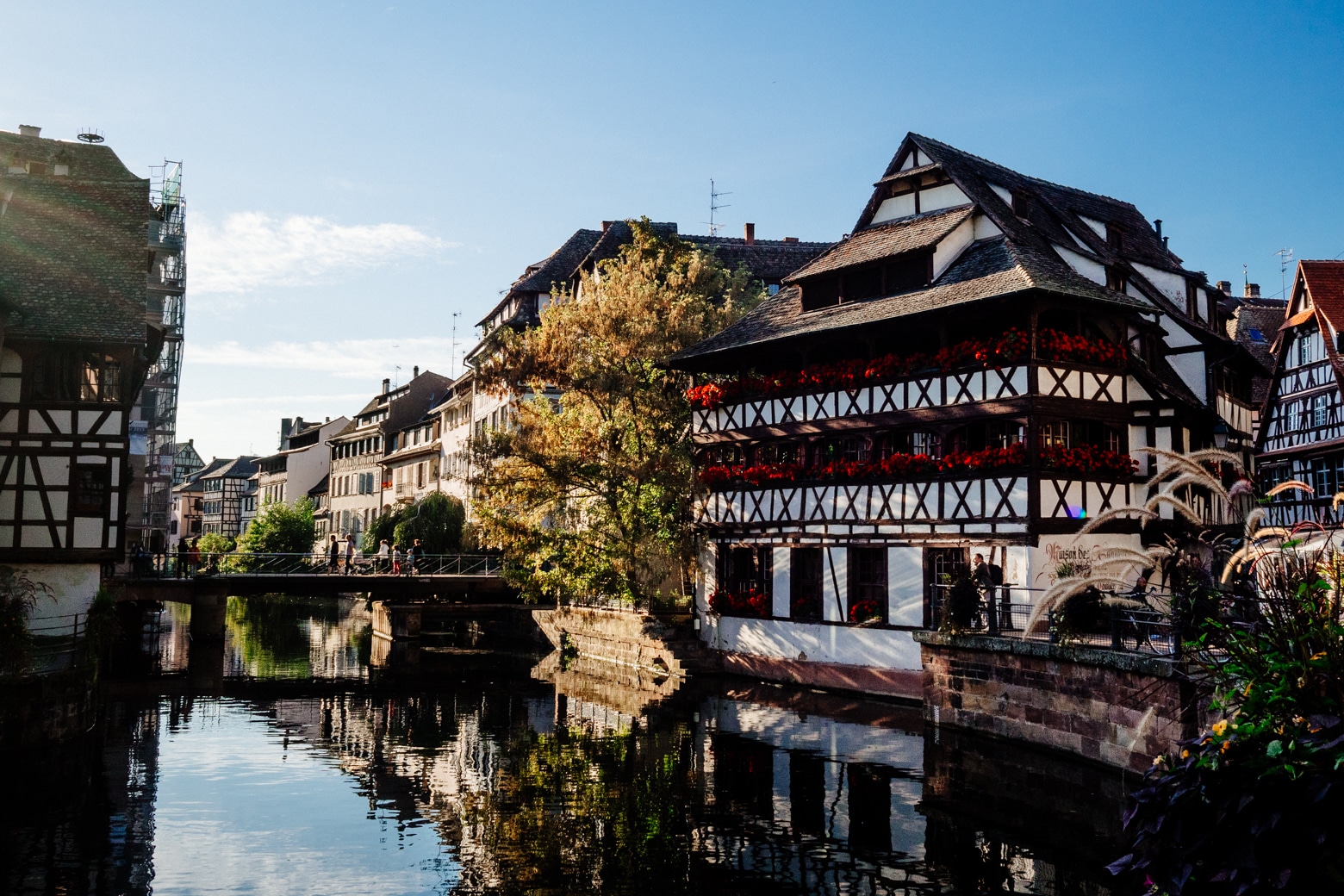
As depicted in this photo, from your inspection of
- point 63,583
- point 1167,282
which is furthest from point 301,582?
point 1167,282

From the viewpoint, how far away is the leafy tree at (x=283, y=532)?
77438mm

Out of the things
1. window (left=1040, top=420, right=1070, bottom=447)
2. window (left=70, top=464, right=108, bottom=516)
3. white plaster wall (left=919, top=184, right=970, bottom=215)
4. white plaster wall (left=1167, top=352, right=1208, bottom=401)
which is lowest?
window (left=70, top=464, right=108, bottom=516)

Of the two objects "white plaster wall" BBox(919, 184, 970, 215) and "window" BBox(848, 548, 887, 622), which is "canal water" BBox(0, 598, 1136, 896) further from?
"white plaster wall" BBox(919, 184, 970, 215)

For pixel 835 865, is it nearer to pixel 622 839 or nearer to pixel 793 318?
pixel 622 839

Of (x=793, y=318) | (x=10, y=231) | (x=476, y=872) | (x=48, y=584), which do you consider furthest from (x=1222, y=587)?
(x=10, y=231)

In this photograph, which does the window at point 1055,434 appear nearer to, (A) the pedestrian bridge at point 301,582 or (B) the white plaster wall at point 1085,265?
(B) the white plaster wall at point 1085,265

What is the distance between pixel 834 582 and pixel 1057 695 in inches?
378

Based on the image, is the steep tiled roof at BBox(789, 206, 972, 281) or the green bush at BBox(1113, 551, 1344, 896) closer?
the green bush at BBox(1113, 551, 1344, 896)

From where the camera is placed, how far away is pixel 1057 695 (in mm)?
19859

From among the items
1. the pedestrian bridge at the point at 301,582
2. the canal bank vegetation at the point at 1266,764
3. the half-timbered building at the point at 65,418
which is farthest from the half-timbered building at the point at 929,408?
the canal bank vegetation at the point at 1266,764

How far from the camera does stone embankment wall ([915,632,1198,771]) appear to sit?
17406mm

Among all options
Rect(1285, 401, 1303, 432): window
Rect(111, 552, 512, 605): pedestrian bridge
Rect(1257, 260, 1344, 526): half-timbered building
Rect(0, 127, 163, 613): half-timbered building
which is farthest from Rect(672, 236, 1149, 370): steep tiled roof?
Rect(111, 552, 512, 605): pedestrian bridge

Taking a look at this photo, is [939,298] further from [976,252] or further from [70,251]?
[70,251]

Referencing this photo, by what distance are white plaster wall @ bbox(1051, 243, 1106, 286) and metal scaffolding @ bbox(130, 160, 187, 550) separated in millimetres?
29910
